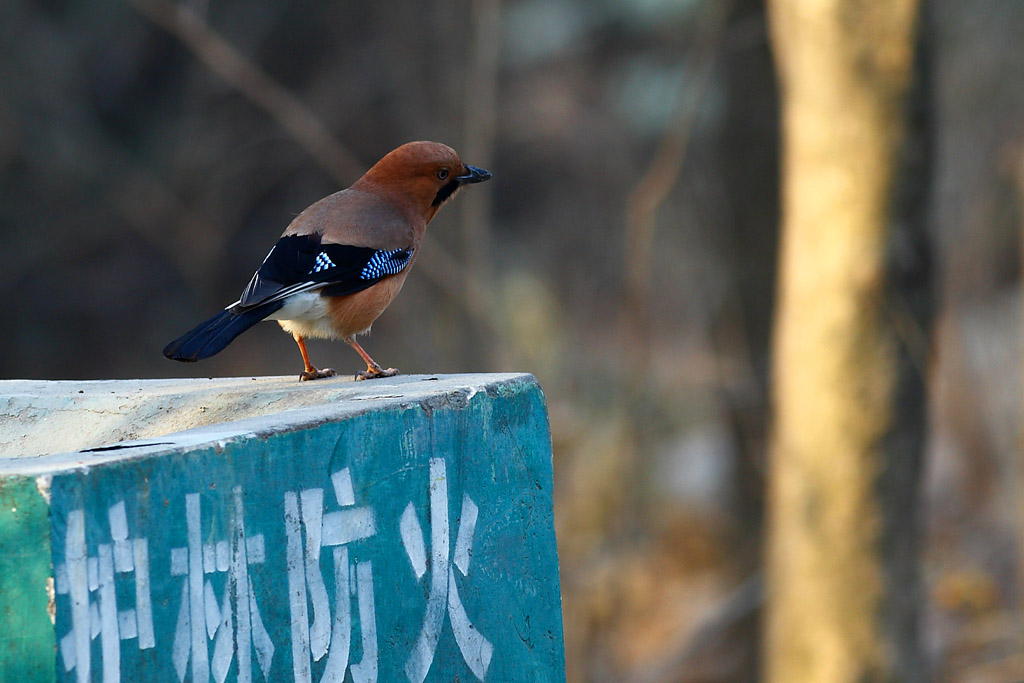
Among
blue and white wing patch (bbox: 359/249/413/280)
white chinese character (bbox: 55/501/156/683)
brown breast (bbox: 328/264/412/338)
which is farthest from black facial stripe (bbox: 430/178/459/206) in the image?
white chinese character (bbox: 55/501/156/683)

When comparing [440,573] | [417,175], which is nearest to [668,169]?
[417,175]

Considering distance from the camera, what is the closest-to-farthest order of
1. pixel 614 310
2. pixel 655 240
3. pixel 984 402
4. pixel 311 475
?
pixel 311 475 → pixel 984 402 → pixel 655 240 → pixel 614 310

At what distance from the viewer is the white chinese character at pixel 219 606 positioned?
1891 mm

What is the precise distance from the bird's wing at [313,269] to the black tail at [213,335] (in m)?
0.04

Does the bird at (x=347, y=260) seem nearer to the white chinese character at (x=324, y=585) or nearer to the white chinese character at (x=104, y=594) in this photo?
the white chinese character at (x=324, y=585)

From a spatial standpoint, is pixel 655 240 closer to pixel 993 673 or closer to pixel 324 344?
pixel 324 344

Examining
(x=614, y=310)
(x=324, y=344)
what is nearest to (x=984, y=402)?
(x=614, y=310)

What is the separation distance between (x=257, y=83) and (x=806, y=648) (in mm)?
3783

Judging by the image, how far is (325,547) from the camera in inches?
84.6

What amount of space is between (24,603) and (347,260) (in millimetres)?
2395

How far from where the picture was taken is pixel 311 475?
7.04 ft

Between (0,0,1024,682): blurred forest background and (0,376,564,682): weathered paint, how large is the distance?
8.53 ft

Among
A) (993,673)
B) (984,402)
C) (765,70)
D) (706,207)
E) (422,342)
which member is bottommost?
(993,673)

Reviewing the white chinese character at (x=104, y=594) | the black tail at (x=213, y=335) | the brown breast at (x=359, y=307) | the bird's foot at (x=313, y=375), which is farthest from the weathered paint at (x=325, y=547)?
the brown breast at (x=359, y=307)
